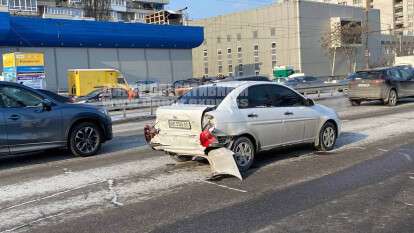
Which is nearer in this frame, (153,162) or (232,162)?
(232,162)

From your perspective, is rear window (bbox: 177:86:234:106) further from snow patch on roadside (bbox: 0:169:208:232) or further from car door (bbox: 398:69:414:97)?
car door (bbox: 398:69:414:97)

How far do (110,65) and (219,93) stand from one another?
38597 millimetres

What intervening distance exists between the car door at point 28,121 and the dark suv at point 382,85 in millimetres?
14457

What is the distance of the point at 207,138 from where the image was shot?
7715mm

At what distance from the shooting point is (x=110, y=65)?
45.7 meters

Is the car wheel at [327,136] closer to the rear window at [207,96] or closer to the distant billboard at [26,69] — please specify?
the rear window at [207,96]

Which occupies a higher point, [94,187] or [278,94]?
[278,94]

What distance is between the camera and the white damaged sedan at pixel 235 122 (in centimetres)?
789

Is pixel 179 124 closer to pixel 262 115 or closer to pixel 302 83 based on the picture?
pixel 262 115

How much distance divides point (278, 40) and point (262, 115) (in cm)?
6613

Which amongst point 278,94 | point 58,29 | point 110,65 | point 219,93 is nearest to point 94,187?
point 219,93

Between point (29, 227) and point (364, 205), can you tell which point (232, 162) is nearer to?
point (364, 205)

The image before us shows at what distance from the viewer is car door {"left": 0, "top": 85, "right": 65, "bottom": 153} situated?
30.2 ft

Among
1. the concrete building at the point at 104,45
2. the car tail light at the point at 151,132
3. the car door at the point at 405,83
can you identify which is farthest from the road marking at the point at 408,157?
the concrete building at the point at 104,45
